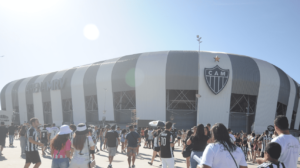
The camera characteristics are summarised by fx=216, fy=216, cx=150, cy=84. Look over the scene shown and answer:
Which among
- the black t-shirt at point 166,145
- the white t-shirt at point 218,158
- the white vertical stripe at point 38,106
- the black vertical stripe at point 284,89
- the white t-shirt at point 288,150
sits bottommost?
the white vertical stripe at point 38,106

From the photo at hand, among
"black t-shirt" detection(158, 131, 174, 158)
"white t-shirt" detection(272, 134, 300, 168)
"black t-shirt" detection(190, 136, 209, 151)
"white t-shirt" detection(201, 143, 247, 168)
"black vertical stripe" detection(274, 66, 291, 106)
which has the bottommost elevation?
"black vertical stripe" detection(274, 66, 291, 106)

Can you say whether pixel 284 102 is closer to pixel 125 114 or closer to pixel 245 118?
pixel 245 118

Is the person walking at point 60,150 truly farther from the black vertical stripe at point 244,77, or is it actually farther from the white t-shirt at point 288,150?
the black vertical stripe at point 244,77

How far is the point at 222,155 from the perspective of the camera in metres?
2.77

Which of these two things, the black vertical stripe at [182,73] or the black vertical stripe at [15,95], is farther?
Answer: the black vertical stripe at [15,95]

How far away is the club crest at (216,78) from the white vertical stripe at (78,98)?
77.0 feet

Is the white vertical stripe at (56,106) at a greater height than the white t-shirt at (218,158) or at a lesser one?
lesser

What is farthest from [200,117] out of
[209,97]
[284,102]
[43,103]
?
[43,103]

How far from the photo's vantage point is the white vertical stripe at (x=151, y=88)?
3406 cm

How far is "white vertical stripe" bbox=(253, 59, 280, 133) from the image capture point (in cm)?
3497

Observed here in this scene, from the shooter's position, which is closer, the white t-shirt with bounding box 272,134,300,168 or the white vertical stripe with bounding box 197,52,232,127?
the white t-shirt with bounding box 272,134,300,168

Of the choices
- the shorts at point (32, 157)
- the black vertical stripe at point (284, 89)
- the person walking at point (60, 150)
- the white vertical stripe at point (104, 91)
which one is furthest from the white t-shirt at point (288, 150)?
the black vertical stripe at point (284, 89)

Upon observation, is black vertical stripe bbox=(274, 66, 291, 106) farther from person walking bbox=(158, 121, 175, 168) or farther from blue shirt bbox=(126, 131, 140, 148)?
person walking bbox=(158, 121, 175, 168)

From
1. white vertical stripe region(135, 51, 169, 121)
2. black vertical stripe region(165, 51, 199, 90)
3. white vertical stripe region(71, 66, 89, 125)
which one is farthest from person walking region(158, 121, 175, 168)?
white vertical stripe region(71, 66, 89, 125)
